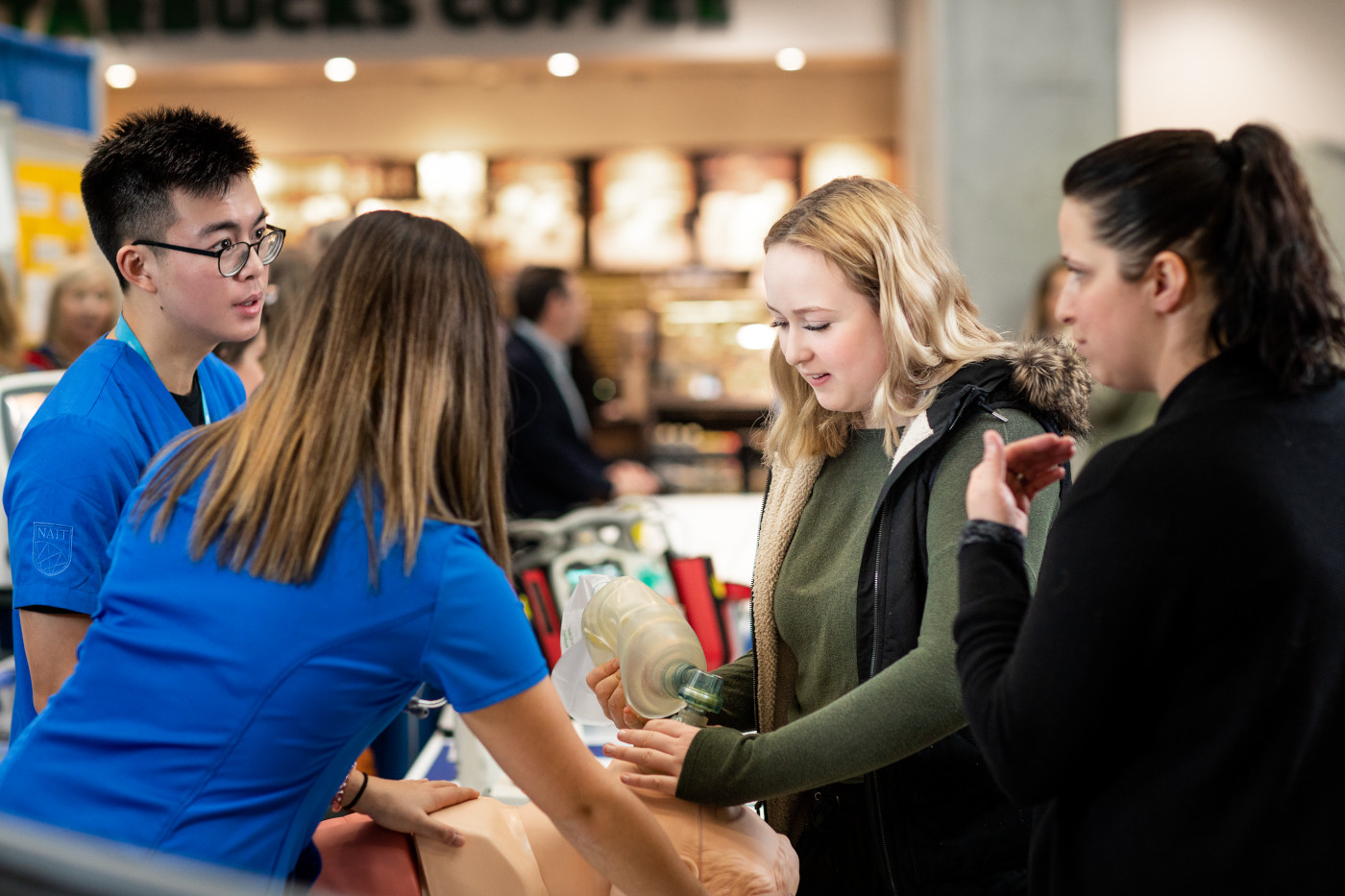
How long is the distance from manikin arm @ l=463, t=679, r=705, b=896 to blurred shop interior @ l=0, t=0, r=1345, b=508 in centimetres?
486

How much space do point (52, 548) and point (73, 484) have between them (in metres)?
0.10

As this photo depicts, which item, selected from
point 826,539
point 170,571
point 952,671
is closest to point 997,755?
point 952,671

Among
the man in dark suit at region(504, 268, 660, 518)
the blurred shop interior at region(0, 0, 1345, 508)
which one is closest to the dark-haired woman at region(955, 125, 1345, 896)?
the man in dark suit at region(504, 268, 660, 518)

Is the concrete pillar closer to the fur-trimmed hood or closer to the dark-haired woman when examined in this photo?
the fur-trimmed hood

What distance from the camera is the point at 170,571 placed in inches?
→ 51.2

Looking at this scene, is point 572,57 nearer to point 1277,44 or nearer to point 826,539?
point 1277,44

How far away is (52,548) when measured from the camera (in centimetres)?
172

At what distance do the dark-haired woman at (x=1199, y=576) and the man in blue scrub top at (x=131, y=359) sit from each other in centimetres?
133

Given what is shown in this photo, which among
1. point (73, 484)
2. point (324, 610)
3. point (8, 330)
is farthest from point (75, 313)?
point (324, 610)

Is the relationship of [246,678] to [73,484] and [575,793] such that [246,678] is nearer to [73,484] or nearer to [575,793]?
[575,793]


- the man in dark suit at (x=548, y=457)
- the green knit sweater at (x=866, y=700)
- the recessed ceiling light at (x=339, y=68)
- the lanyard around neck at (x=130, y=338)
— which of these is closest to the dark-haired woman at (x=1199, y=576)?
the green knit sweater at (x=866, y=700)

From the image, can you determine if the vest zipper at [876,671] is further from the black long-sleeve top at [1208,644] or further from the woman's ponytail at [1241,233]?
the woman's ponytail at [1241,233]

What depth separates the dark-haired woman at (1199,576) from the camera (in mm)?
1064

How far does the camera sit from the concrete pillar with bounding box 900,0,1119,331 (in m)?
6.18
